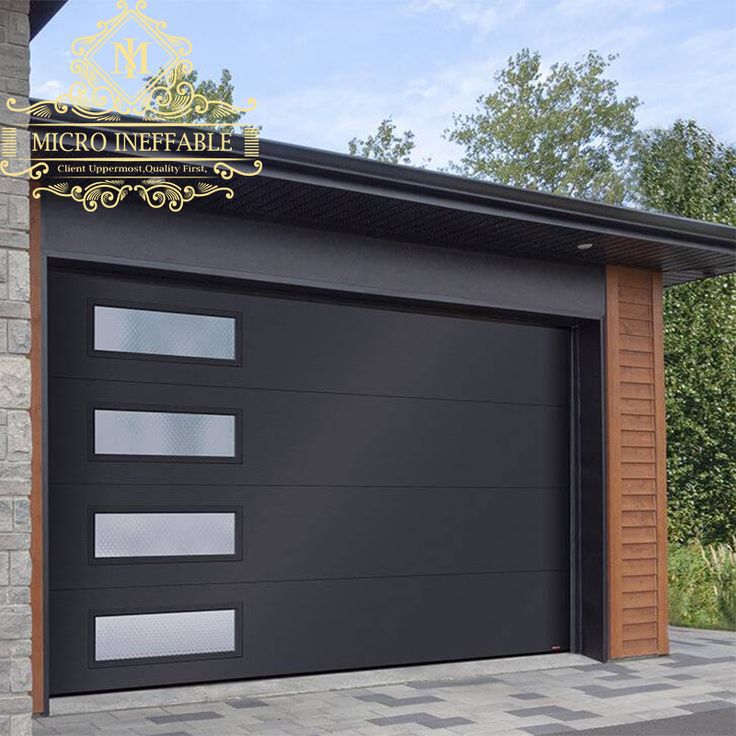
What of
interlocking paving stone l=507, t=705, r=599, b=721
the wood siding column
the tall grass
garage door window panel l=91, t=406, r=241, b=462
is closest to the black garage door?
garage door window panel l=91, t=406, r=241, b=462

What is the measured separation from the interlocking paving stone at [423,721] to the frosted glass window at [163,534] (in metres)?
1.55

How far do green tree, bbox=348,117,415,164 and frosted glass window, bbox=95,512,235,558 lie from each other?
21014mm

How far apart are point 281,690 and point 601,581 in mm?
2773

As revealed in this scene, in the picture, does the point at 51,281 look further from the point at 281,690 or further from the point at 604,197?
the point at 604,197

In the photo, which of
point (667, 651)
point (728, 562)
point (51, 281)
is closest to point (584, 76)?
point (728, 562)

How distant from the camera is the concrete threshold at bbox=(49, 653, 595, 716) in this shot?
627 cm

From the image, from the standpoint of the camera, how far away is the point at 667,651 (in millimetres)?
8562

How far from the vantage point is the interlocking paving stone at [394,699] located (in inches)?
260

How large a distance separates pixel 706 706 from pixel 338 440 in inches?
117

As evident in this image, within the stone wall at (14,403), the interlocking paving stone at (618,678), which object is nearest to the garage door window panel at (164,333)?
the stone wall at (14,403)

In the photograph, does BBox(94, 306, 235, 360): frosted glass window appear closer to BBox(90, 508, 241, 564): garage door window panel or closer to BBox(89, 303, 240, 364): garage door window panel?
BBox(89, 303, 240, 364): garage door window panel

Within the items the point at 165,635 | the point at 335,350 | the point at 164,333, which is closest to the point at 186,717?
the point at 165,635

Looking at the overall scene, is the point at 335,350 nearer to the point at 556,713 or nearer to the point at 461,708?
the point at 461,708

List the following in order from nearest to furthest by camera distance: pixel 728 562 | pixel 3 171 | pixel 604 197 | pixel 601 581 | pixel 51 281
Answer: pixel 3 171
pixel 51 281
pixel 601 581
pixel 728 562
pixel 604 197
